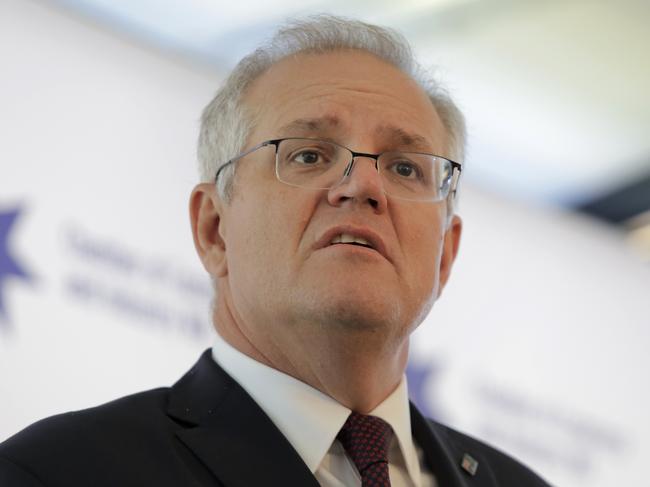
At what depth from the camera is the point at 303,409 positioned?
1742 millimetres

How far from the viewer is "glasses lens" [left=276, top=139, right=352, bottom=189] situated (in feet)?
6.08

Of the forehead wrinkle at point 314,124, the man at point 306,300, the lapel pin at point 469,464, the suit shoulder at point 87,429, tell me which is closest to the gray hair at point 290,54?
the man at point 306,300

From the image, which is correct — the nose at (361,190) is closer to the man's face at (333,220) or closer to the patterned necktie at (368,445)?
the man's face at (333,220)

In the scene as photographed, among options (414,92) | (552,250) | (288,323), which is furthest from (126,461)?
(552,250)

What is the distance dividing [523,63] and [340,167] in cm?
301

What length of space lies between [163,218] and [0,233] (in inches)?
26.8

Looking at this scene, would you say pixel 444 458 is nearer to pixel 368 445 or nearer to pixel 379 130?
pixel 368 445

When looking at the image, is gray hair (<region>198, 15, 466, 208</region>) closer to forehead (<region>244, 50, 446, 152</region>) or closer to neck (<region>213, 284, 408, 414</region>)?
forehead (<region>244, 50, 446, 152</region>)

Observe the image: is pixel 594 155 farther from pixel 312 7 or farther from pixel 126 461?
pixel 126 461

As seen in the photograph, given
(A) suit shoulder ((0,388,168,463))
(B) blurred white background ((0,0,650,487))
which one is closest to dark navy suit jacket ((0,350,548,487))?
(A) suit shoulder ((0,388,168,463))

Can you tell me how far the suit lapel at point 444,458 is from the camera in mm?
1860

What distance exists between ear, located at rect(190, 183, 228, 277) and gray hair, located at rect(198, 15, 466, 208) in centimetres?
4

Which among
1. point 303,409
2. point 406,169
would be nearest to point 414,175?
point 406,169

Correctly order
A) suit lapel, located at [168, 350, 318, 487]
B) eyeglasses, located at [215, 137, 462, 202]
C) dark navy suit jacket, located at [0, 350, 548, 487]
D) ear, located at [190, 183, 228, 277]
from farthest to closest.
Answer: ear, located at [190, 183, 228, 277]
eyeglasses, located at [215, 137, 462, 202]
suit lapel, located at [168, 350, 318, 487]
dark navy suit jacket, located at [0, 350, 548, 487]
